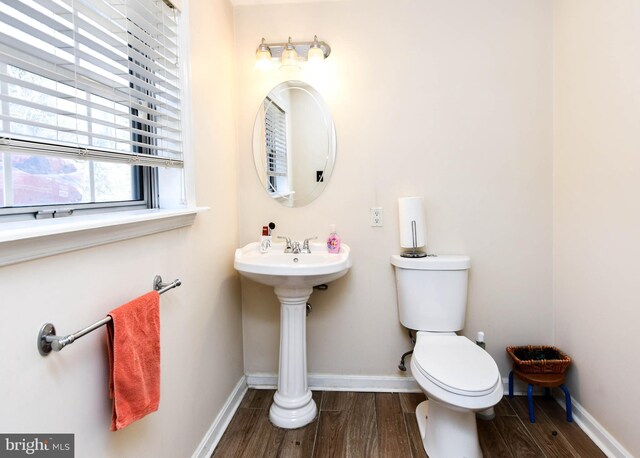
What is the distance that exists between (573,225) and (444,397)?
3.77 ft

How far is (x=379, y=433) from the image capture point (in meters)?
1.85

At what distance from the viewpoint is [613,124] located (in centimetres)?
162

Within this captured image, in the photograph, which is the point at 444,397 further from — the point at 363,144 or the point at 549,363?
the point at 363,144

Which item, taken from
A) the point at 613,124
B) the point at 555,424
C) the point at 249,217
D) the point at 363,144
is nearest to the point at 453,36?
the point at 363,144

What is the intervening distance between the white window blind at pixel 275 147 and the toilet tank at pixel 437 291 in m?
0.89

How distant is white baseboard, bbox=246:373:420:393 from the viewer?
2.22m

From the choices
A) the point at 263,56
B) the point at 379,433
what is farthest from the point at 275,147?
the point at 379,433

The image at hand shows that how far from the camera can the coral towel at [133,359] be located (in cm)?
99

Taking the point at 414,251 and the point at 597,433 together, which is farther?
the point at 414,251

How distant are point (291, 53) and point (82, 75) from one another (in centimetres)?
125

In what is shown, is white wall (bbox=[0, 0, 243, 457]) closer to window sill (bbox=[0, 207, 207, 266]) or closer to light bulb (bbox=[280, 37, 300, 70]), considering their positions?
window sill (bbox=[0, 207, 207, 266])

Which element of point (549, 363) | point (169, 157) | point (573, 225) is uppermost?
point (169, 157)

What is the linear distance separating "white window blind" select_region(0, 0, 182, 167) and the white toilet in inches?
53.0

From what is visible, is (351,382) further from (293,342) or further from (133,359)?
(133,359)
